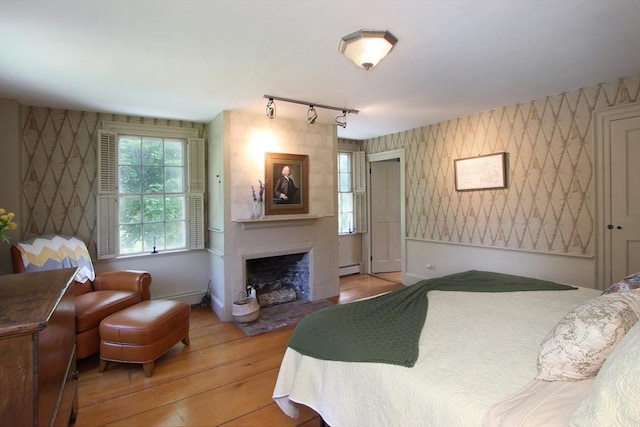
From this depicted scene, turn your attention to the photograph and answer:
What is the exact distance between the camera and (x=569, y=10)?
1715 mm

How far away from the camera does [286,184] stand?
3840mm

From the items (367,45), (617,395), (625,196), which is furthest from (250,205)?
(625,196)

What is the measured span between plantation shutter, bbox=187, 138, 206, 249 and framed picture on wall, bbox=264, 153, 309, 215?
91cm

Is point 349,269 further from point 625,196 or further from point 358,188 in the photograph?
point 625,196

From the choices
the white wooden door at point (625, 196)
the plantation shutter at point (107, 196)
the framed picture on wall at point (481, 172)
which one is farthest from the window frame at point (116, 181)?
the white wooden door at point (625, 196)

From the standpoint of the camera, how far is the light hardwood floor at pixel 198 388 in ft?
6.38

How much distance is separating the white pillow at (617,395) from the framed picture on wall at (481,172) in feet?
10.0

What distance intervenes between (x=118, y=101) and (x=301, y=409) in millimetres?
3224

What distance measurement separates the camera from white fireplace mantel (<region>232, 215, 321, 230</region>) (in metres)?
3.56

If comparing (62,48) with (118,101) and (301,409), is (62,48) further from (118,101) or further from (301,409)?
(301,409)

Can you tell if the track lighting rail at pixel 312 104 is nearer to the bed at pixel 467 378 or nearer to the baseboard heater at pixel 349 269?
the bed at pixel 467 378

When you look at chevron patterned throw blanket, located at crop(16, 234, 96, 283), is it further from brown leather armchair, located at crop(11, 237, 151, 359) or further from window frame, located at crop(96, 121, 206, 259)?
window frame, located at crop(96, 121, 206, 259)

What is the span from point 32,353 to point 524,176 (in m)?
4.03

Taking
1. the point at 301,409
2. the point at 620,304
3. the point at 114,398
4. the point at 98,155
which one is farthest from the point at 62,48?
the point at 620,304
